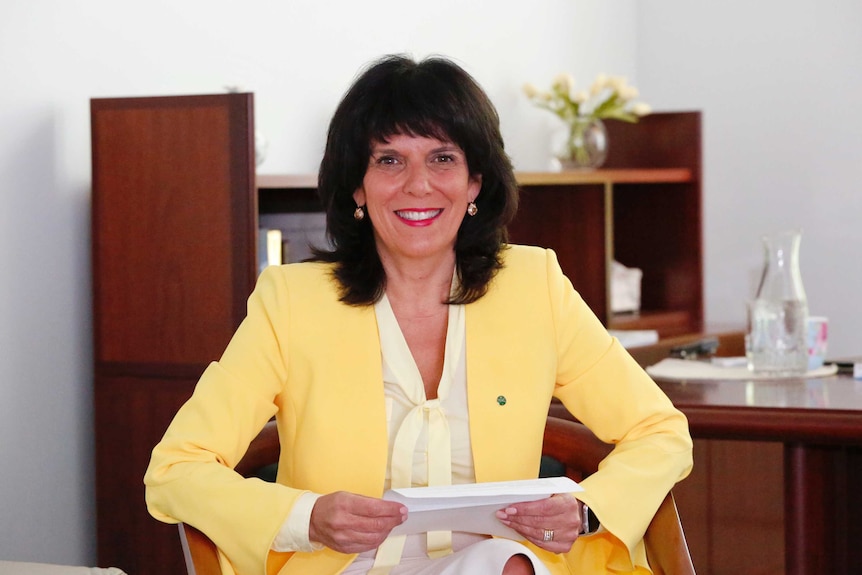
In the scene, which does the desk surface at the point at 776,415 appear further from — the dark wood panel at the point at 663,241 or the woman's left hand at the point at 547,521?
the dark wood panel at the point at 663,241

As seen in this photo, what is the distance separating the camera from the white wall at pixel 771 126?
5172 millimetres

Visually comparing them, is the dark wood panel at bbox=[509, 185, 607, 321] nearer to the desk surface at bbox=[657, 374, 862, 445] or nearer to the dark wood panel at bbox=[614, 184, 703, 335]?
the dark wood panel at bbox=[614, 184, 703, 335]

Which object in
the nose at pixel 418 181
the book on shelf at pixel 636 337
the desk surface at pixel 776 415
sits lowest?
the desk surface at pixel 776 415

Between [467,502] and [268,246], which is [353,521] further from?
[268,246]

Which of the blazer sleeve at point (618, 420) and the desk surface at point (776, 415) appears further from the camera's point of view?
the desk surface at point (776, 415)

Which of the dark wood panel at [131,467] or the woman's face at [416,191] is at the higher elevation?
the woman's face at [416,191]

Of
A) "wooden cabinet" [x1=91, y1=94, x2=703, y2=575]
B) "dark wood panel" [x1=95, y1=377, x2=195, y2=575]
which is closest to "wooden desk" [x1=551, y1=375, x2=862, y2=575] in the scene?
"wooden cabinet" [x1=91, y1=94, x2=703, y2=575]

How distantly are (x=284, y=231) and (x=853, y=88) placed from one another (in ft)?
9.54

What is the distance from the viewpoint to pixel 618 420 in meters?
1.95

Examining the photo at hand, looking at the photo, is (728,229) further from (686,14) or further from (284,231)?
(284,231)

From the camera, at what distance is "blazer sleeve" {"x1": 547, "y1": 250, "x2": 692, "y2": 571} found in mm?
1818

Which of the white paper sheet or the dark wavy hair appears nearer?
the white paper sheet

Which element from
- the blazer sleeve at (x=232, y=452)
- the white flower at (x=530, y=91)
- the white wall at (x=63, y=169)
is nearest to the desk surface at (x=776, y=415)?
the blazer sleeve at (x=232, y=452)

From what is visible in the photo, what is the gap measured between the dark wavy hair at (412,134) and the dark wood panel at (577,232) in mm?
2212
